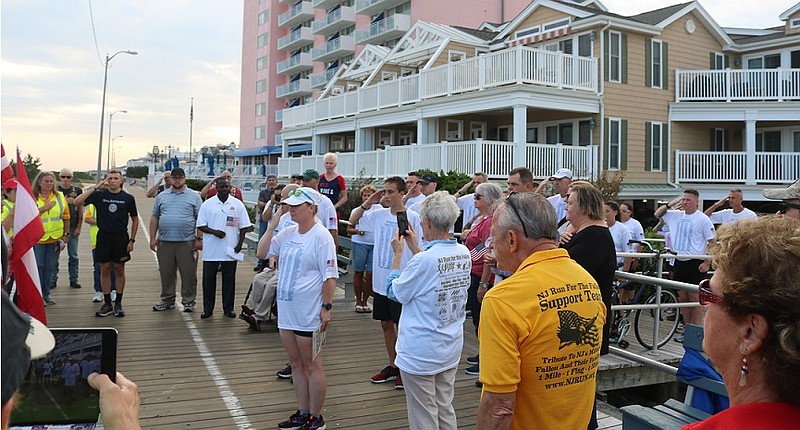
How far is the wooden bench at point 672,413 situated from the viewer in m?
3.05

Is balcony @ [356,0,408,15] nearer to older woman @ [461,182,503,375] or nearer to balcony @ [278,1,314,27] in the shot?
balcony @ [278,1,314,27]

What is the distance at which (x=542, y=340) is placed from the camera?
2.70 m

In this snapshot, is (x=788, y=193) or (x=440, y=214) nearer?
(x=440, y=214)

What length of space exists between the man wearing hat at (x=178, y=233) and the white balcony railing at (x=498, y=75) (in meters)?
12.3

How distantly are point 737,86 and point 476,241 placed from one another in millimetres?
20066

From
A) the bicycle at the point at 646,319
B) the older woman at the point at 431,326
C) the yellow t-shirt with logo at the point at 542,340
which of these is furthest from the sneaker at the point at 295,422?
the bicycle at the point at 646,319

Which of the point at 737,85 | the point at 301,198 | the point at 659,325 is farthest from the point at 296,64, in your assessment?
the point at 301,198

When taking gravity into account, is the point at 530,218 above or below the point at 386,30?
below

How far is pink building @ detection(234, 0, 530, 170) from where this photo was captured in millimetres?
43156

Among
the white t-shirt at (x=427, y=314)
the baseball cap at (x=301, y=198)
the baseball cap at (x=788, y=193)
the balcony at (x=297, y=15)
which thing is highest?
the balcony at (x=297, y=15)

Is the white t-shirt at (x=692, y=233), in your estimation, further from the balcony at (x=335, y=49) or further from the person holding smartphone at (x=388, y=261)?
the balcony at (x=335, y=49)

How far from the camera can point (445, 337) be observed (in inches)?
158

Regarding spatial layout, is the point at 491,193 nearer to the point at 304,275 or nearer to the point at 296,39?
the point at 304,275

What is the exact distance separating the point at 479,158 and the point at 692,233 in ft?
30.5
